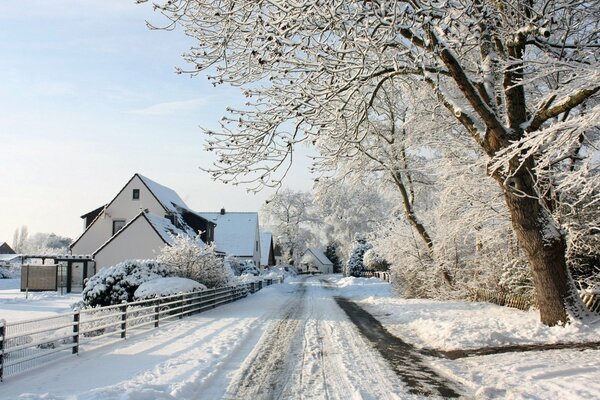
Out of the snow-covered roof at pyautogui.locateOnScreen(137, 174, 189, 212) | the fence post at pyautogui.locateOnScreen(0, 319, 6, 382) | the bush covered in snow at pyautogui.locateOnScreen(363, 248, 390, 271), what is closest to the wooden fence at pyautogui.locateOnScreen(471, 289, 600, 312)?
the fence post at pyautogui.locateOnScreen(0, 319, 6, 382)

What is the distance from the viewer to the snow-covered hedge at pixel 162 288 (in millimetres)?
18094

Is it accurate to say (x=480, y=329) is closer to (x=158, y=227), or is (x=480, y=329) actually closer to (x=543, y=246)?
(x=543, y=246)

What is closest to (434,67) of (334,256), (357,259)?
(357,259)

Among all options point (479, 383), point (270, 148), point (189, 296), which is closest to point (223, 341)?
point (270, 148)

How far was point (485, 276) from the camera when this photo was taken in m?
20.3

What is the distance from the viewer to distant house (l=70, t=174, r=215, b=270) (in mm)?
32281

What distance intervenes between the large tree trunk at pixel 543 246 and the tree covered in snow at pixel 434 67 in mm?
24

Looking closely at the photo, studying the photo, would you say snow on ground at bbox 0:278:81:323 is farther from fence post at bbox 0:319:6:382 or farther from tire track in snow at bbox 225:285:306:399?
fence post at bbox 0:319:6:382

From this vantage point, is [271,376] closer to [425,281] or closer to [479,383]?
[479,383]

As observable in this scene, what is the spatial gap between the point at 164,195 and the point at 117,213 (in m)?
3.99

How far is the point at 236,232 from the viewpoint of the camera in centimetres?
6184

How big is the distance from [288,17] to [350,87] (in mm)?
2422

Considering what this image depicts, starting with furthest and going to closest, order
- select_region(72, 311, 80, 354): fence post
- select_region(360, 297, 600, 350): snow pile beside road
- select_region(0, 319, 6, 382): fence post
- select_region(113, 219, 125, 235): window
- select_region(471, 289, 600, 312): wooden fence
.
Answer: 1. select_region(113, 219, 125, 235): window
2. select_region(471, 289, 600, 312): wooden fence
3. select_region(360, 297, 600, 350): snow pile beside road
4. select_region(72, 311, 80, 354): fence post
5. select_region(0, 319, 6, 382): fence post

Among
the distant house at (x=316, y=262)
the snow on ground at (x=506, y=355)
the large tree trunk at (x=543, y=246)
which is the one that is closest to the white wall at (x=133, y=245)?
the snow on ground at (x=506, y=355)
